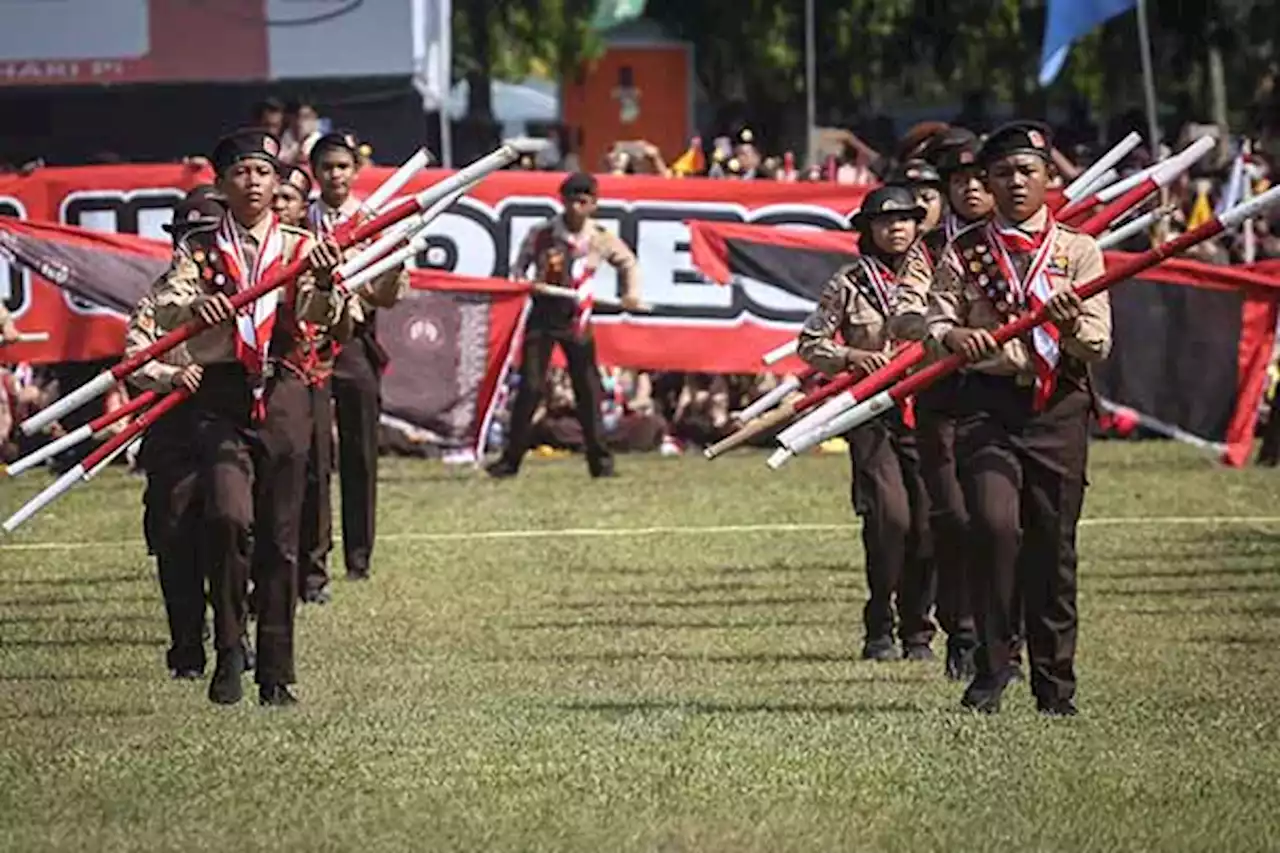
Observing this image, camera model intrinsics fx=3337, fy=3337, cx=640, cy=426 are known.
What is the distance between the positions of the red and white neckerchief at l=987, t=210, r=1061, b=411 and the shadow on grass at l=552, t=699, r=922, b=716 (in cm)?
122

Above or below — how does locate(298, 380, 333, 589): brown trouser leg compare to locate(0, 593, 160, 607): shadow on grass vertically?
above

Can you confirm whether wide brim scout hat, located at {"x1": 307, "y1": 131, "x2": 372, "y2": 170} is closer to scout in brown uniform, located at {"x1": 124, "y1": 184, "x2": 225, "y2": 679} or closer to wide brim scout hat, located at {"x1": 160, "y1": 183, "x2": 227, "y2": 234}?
wide brim scout hat, located at {"x1": 160, "y1": 183, "x2": 227, "y2": 234}

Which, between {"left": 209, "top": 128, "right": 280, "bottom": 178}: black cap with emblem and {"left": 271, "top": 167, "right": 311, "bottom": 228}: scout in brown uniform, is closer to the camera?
{"left": 209, "top": 128, "right": 280, "bottom": 178}: black cap with emblem

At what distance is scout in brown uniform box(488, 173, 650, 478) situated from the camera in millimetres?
22250

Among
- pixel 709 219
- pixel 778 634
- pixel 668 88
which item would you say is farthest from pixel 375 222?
pixel 668 88

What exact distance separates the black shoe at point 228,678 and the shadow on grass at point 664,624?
2678 mm

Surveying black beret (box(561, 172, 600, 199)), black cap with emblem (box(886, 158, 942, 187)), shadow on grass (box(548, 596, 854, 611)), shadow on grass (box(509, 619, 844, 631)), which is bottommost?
shadow on grass (box(548, 596, 854, 611))

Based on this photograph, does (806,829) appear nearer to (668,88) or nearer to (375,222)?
(375,222)

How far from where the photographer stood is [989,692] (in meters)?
11.3

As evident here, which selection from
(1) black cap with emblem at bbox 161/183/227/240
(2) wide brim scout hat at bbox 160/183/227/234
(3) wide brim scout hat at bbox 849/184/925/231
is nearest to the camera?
(1) black cap with emblem at bbox 161/183/227/240

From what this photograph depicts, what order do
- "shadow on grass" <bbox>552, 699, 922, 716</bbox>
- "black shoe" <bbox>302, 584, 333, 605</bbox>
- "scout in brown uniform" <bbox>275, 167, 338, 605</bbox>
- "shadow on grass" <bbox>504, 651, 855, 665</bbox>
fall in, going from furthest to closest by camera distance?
"black shoe" <bbox>302, 584, 333, 605</bbox> < "scout in brown uniform" <bbox>275, 167, 338, 605</bbox> < "shadow on grass" <bbox>504, 651, 855, 665</bbox> < "shadow on grass" <bbox>552, 699, 922, 716</bbox>

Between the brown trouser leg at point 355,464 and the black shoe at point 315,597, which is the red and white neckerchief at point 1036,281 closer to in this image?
the black shoe at point 315,597

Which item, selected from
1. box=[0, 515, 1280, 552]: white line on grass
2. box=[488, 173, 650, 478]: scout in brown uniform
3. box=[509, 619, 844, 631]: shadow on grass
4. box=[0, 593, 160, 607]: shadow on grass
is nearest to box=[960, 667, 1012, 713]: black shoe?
box=[509, 619, 844, 631]: shadow on grass

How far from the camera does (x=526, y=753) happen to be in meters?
10.2
